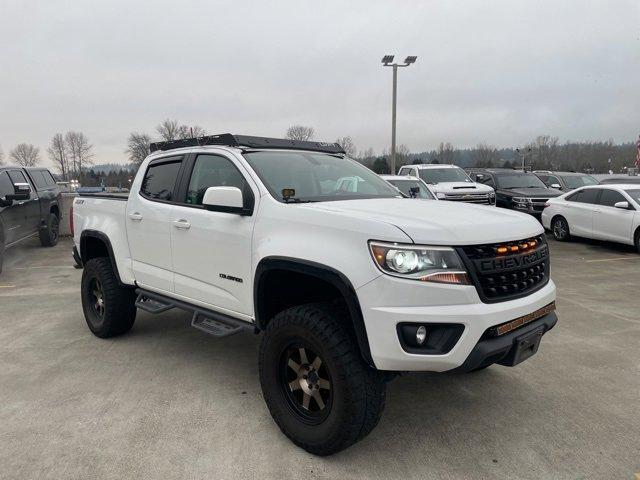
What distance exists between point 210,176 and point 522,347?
2.60 m

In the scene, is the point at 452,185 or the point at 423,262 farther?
the point at 452,185

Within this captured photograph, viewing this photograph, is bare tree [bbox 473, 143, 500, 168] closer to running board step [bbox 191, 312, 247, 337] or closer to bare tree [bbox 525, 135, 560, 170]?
bare tree [bbox 525, 135, 560, 170]

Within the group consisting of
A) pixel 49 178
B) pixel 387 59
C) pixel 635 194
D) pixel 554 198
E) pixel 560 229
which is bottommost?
pixel 560 229

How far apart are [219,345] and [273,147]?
212cm

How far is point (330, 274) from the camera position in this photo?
2.74m

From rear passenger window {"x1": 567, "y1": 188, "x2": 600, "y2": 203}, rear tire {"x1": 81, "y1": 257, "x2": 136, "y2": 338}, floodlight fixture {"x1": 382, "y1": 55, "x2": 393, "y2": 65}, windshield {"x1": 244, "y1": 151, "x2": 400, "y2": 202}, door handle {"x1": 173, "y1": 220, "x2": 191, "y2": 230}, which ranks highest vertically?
floodlight fixture {"x1": 382, "y1": 55, "x2": 393, "y2": 65}

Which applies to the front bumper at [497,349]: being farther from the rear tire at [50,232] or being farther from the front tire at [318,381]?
the rear tire at [50,232]

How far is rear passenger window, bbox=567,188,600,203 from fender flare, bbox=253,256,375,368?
10.4 meters

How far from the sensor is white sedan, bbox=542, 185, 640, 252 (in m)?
10.1

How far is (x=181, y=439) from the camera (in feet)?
10.2

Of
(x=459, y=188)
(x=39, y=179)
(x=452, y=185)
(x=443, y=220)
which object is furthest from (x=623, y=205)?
(x=39, y=179)

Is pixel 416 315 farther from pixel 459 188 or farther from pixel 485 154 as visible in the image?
pixel 485 154

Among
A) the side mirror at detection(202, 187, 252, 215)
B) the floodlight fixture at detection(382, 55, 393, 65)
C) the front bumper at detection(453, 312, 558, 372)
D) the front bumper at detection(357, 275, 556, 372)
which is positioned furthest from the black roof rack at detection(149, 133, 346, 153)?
the floodlight fixture at detection(382, 55, 393, 65)

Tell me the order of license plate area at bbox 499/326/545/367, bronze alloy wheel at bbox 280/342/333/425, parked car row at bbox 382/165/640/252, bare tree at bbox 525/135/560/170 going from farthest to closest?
bare tree at bbox 525/135/560/170, parked car row at bbox 382/165/640/252, bronze alloy wheel at bbox 280/342/333/425, license plate area at bbox 499/326/545/367
